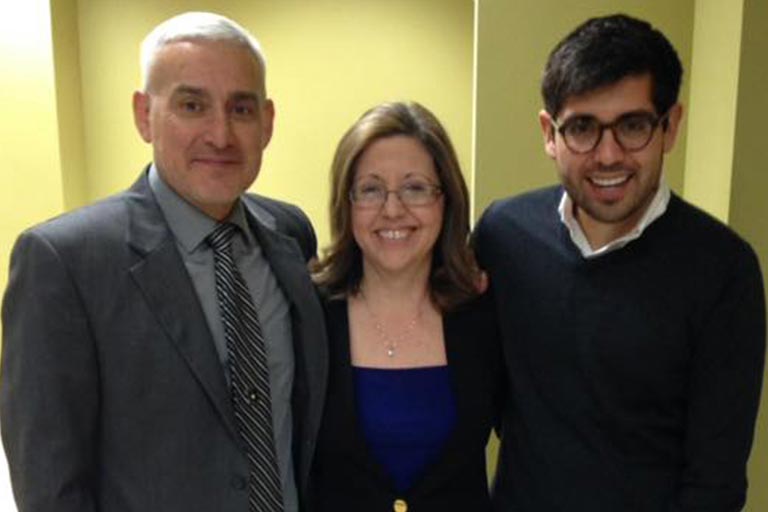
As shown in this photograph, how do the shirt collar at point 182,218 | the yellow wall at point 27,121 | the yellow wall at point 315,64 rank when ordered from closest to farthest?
the shirt collar at point 182,218
the yellow wall at point 27,121
the yellow wall at point 315,64

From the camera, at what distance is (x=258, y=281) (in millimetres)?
1469

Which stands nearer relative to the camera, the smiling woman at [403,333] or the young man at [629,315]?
the young man at [629,315]

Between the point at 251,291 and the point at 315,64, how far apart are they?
3109mm

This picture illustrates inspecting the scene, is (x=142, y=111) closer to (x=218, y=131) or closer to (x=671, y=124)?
(x=218, y=131)

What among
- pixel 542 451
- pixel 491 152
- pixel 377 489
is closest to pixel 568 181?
pixel 542 451

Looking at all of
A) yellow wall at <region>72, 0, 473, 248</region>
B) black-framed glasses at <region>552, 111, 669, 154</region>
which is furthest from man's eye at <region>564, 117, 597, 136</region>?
yellow wall at <region>72, 0, 473, 248</region>

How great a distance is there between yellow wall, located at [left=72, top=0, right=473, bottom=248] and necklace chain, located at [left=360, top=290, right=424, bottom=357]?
279cm

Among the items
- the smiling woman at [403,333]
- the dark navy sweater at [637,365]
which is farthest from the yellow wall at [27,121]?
the dark navy sweater at [637,365]

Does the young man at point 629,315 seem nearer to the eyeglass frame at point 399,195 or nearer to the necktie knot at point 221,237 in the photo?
the eyeglass frame at point 399,195

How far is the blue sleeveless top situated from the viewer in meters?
1.51

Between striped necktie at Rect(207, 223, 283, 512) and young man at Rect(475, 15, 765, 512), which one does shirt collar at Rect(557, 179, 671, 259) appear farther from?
striped necktie at Rect(207, 223, 283, 512)

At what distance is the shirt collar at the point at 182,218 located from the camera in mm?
1347

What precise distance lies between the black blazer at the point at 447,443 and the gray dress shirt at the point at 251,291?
11cm

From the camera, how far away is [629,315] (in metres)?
1.40
